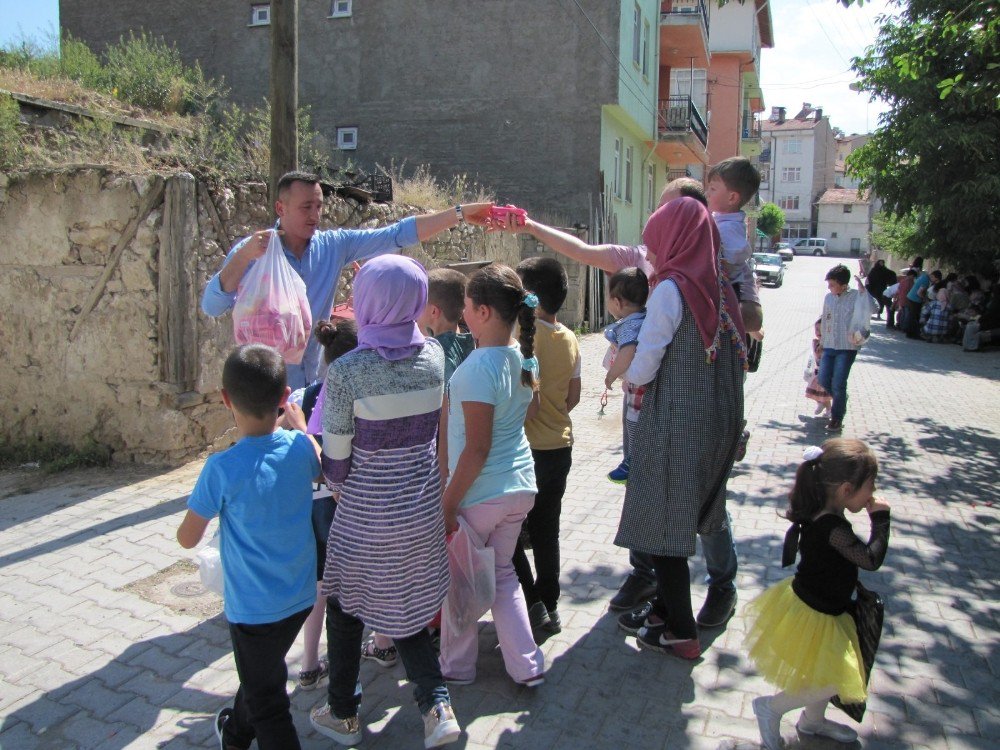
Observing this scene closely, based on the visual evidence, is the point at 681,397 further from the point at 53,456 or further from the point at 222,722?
the point at 53,456

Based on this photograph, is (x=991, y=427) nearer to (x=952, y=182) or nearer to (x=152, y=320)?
(x=152, y=320)

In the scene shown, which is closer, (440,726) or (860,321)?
(440,726)

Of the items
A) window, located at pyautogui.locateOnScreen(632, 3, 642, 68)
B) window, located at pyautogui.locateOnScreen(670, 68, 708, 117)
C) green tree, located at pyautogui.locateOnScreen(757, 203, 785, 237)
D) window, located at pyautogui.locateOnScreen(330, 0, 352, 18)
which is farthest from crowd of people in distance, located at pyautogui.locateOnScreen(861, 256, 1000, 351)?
green tree, located at pyautogui.locateOnScreen(757, 203, 785, 237)

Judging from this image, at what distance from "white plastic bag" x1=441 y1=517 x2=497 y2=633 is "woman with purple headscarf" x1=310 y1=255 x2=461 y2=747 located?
231 millimetres

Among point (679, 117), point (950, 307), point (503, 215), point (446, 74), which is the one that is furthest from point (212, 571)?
point (679, 117)

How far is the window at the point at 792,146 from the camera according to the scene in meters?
78.4

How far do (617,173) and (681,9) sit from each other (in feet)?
25.3

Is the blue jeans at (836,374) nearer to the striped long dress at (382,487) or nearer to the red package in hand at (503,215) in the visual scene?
the red package in hand at (503,215)

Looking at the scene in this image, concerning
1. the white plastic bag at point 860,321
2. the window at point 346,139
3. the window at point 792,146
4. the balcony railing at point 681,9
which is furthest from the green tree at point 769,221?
the white plastic bag at point 860,321

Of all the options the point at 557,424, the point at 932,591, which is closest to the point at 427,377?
the point at 557,424

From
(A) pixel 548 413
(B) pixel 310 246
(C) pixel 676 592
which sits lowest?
(C) pixel 676 592

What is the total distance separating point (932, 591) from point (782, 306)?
75.3 ft

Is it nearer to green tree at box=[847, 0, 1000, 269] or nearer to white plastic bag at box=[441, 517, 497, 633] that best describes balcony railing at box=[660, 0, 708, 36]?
green tree at box=[847, 0, 1000, 269]

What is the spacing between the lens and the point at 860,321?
314 inches
